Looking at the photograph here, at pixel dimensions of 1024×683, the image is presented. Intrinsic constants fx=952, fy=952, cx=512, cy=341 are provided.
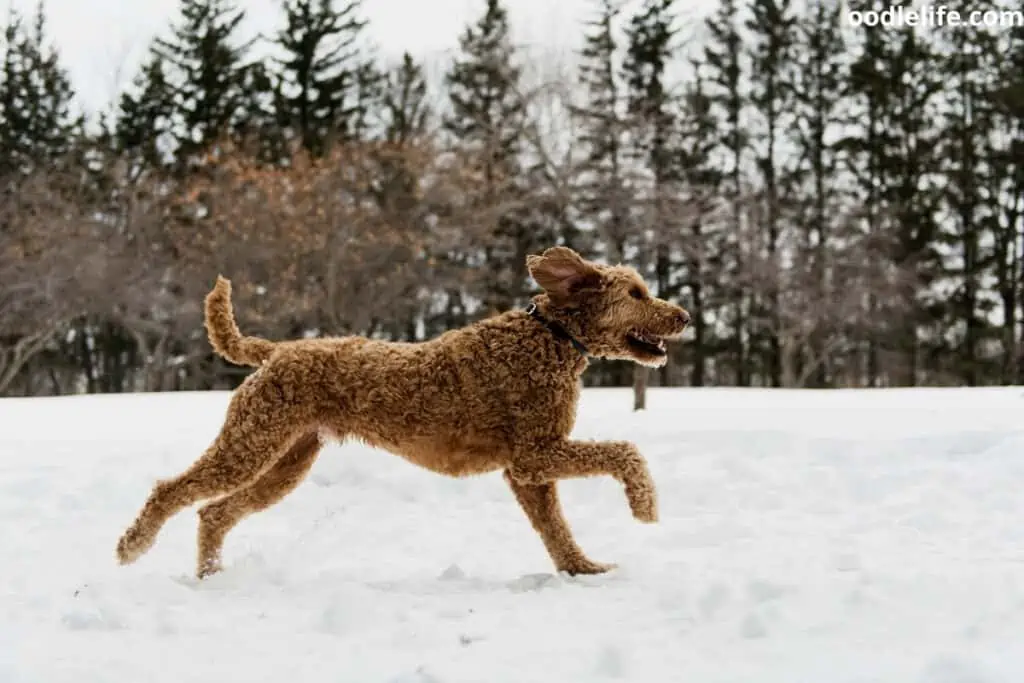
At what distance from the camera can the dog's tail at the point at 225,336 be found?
438 centimetres

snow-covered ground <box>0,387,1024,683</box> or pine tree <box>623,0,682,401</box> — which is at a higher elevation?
pine tree <box>623,0,682,401</box>

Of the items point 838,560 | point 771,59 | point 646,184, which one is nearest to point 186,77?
point 771,59

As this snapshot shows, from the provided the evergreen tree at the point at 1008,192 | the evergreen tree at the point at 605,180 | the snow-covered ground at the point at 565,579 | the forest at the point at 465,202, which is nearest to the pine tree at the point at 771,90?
the forest at the point at 465,202

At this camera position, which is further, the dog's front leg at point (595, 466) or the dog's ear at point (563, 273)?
the dog's ear at point (563, 273)

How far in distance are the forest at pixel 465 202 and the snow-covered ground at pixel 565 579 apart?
11.2m

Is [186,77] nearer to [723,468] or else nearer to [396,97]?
[396,97]

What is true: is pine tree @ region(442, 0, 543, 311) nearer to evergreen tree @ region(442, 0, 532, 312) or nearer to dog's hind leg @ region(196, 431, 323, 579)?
evergreen tree @ region(442, 0, 532, 312)

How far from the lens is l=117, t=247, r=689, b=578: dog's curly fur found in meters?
4.05

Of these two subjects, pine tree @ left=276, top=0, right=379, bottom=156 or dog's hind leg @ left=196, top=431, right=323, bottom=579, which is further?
pine tree @ left=276, top=0, right=379, bottom=156

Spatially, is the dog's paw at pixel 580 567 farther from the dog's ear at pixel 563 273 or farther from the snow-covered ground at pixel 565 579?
the dog's ear at pixel 563 273

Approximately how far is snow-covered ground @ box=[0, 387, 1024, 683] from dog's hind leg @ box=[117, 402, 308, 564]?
A: 0.70 ft

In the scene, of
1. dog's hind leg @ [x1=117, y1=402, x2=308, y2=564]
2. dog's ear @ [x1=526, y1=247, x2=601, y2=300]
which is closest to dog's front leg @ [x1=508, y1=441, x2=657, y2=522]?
dog's ear @ [x1=526, y1=247, x2=601, y2=300]

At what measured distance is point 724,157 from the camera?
2686 cm

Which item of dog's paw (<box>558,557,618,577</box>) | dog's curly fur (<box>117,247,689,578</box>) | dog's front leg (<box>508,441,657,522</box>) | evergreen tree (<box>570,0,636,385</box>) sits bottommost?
dog's paw (<box>558,557,618,577</box>)
